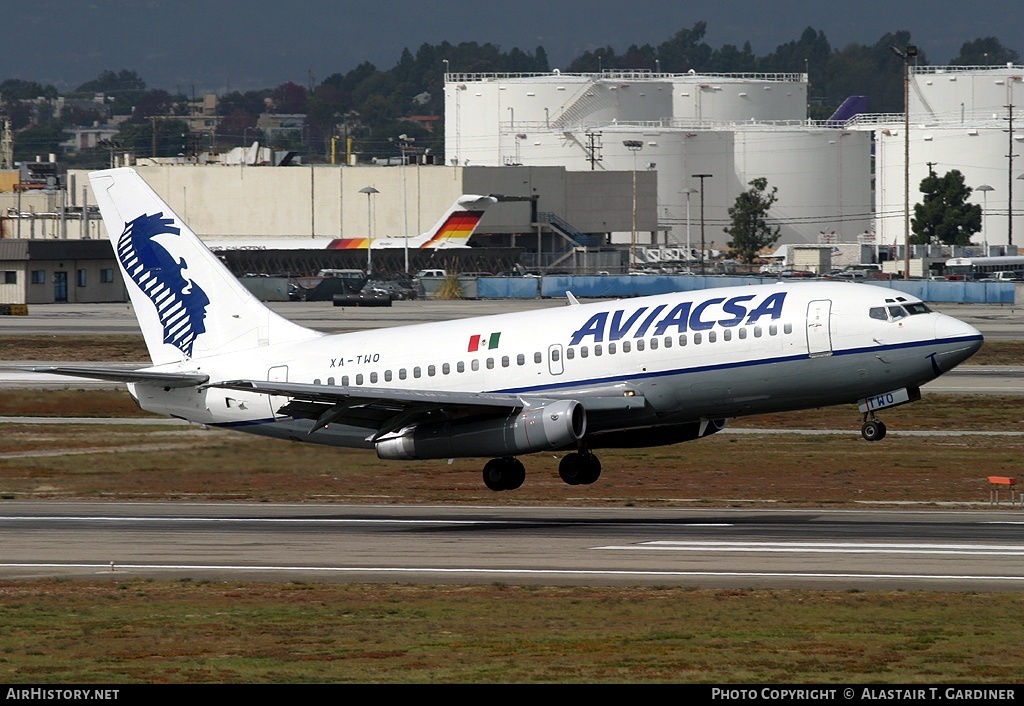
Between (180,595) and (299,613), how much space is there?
3419 millimetres

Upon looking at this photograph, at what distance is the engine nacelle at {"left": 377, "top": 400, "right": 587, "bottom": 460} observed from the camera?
41.2 metres

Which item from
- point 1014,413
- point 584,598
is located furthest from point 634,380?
point 1014,413

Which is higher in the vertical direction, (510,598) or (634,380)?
(634,380)

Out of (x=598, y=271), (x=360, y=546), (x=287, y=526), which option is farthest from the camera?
(x=598, y=271)

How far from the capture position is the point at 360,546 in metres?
38.8

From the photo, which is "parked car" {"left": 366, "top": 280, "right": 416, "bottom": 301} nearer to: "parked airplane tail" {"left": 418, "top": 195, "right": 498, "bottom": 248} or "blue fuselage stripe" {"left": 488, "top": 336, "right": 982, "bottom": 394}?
"parked airplane tail" {"left": 418, "top": 195, "right": 498, "bottom": 248}

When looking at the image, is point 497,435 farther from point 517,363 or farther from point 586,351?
point 586,351

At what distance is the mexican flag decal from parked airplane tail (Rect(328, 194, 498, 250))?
452 feet

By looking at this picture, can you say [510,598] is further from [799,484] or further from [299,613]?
[799,484]

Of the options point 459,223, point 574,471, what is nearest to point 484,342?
point 574,471

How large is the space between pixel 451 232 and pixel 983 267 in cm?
6343

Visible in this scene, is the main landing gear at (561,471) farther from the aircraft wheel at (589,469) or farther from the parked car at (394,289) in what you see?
the parked car at (394,289)

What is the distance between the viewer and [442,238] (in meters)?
185

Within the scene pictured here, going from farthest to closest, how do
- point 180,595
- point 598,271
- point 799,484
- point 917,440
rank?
point 598,271 → point 917,440 → point 799,484 → point 180,595
